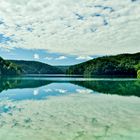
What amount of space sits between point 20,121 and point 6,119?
1236 millimetres

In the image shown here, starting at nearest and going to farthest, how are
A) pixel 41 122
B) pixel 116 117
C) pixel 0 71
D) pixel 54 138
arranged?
pixel 54 138, pixel 41 122, pixel 116 117, pixel 0 71

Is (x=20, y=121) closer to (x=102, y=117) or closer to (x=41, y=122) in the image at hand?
(x=41, y=122)

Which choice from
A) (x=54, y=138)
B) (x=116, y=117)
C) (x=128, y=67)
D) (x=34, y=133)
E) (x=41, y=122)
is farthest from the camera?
(x=128, y=67)

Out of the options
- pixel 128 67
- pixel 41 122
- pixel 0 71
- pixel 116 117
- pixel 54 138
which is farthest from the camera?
pixel 128 67

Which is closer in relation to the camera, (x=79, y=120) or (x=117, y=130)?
(x=117, y=130)

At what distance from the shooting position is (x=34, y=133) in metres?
14.6

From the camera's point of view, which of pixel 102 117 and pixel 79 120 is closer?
pixel 79 120

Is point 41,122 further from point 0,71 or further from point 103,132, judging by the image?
point 0,71

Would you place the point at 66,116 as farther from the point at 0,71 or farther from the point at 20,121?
the point at 0,71

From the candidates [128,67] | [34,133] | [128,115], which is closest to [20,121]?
[34,133]

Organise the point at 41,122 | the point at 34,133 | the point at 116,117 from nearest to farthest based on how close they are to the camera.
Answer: the point at 34,133
the point at 41,122
the point at 116,117

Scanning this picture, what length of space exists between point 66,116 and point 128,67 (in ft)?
581

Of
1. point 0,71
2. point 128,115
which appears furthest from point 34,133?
point 0,71

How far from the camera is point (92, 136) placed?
45.6ft
